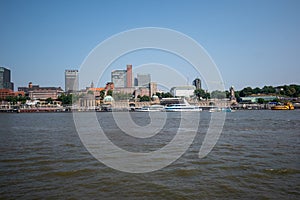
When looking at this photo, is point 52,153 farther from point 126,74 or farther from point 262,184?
point 126,74

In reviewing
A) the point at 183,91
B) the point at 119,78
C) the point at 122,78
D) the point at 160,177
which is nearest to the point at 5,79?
the point at 119,78

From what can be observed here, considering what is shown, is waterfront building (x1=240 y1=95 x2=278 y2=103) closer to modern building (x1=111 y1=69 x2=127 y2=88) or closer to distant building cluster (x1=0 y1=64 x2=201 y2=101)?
distant building cluster (x1=0 y1=64 x2=201 y2=101)

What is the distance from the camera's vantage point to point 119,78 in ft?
576

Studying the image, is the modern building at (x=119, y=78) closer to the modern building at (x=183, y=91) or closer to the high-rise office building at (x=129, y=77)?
the high-rise office building at (x=129, y=77)

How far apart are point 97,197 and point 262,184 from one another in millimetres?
4990

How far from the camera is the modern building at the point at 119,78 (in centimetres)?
17438

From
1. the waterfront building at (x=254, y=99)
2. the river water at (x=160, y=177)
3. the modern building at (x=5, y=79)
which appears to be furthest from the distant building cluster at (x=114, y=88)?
the river water at (x=160, y=177)

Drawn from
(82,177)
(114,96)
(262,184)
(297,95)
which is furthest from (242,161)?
(297,95)

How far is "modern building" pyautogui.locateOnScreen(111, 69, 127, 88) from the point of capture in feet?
572

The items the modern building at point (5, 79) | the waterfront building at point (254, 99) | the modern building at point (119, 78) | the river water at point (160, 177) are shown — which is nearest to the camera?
the river water at point (160, 177)

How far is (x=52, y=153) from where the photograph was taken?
46.3 feet

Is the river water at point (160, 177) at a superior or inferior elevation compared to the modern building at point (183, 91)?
inferior

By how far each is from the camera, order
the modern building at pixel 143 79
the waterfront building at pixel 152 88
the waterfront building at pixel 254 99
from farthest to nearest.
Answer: the modern building at pixel 143 79, the waterfront building at pixel 152 88, the waterfront building at pixel 254 99

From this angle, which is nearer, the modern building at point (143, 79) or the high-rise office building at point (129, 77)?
the high-rise office building at point (129, 77)
